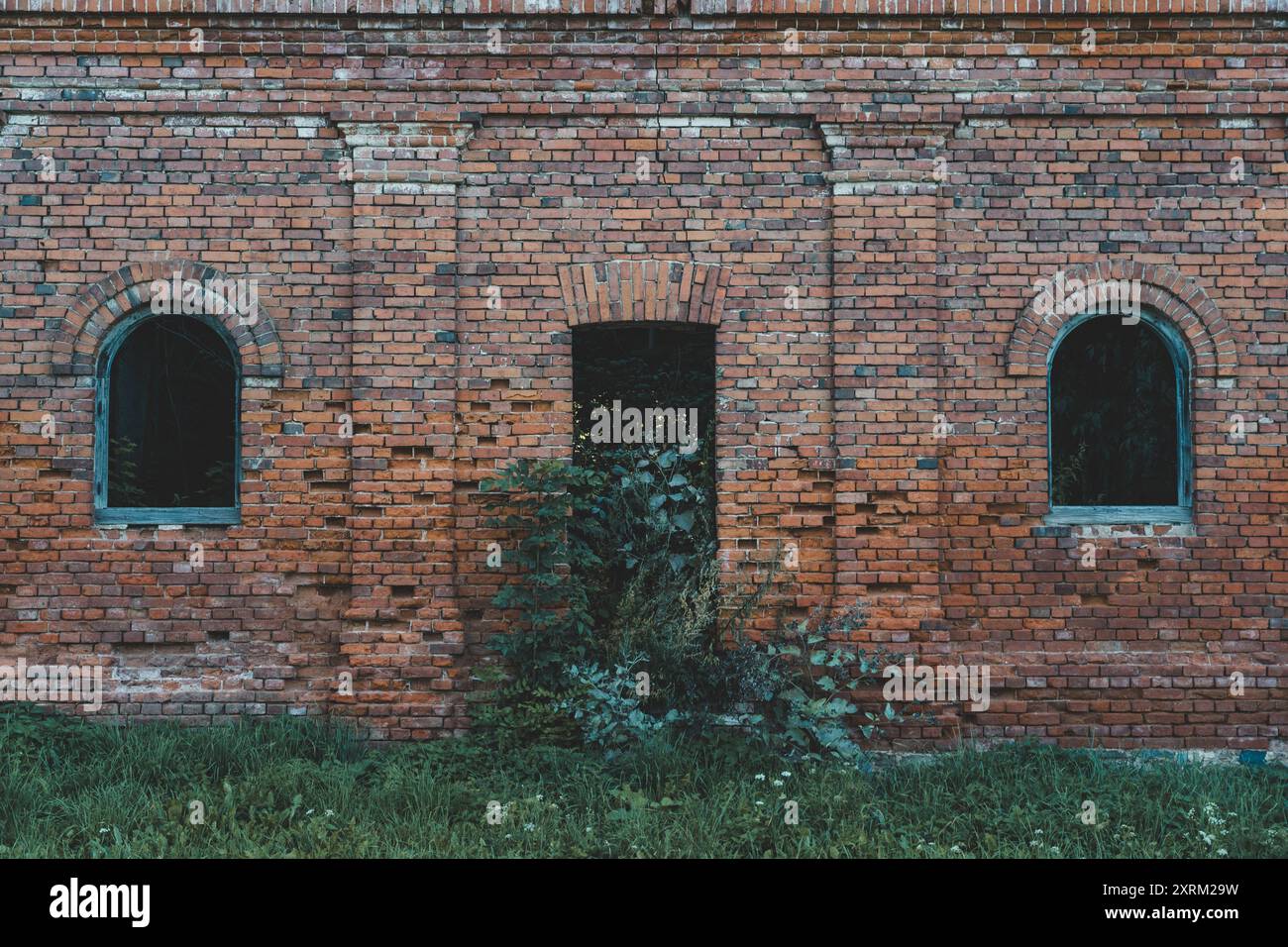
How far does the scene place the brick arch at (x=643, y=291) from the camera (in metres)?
6.36

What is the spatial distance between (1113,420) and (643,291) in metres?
3.34

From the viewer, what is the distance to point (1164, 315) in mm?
6387

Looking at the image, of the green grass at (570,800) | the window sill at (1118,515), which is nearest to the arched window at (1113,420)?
the window sill at (1118,515)

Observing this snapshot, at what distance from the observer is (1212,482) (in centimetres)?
636

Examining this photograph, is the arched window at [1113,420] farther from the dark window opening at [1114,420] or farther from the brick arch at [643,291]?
the brick arch at [643,291]

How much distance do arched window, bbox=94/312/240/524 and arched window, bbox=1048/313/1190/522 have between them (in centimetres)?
561

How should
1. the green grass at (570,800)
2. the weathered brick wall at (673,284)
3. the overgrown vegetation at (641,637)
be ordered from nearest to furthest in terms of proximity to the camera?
the green grass at (570,800) < the overgrown vegetation at (641,637) < the weathered brick wall at (673,284)

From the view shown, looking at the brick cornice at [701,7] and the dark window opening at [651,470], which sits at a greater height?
the brick cornice at [701,7]

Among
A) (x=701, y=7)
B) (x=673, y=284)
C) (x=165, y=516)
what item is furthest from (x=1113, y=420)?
(x=165, y=516)

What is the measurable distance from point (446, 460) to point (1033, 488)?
152 inches

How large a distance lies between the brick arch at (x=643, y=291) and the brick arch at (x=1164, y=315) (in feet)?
6.56
